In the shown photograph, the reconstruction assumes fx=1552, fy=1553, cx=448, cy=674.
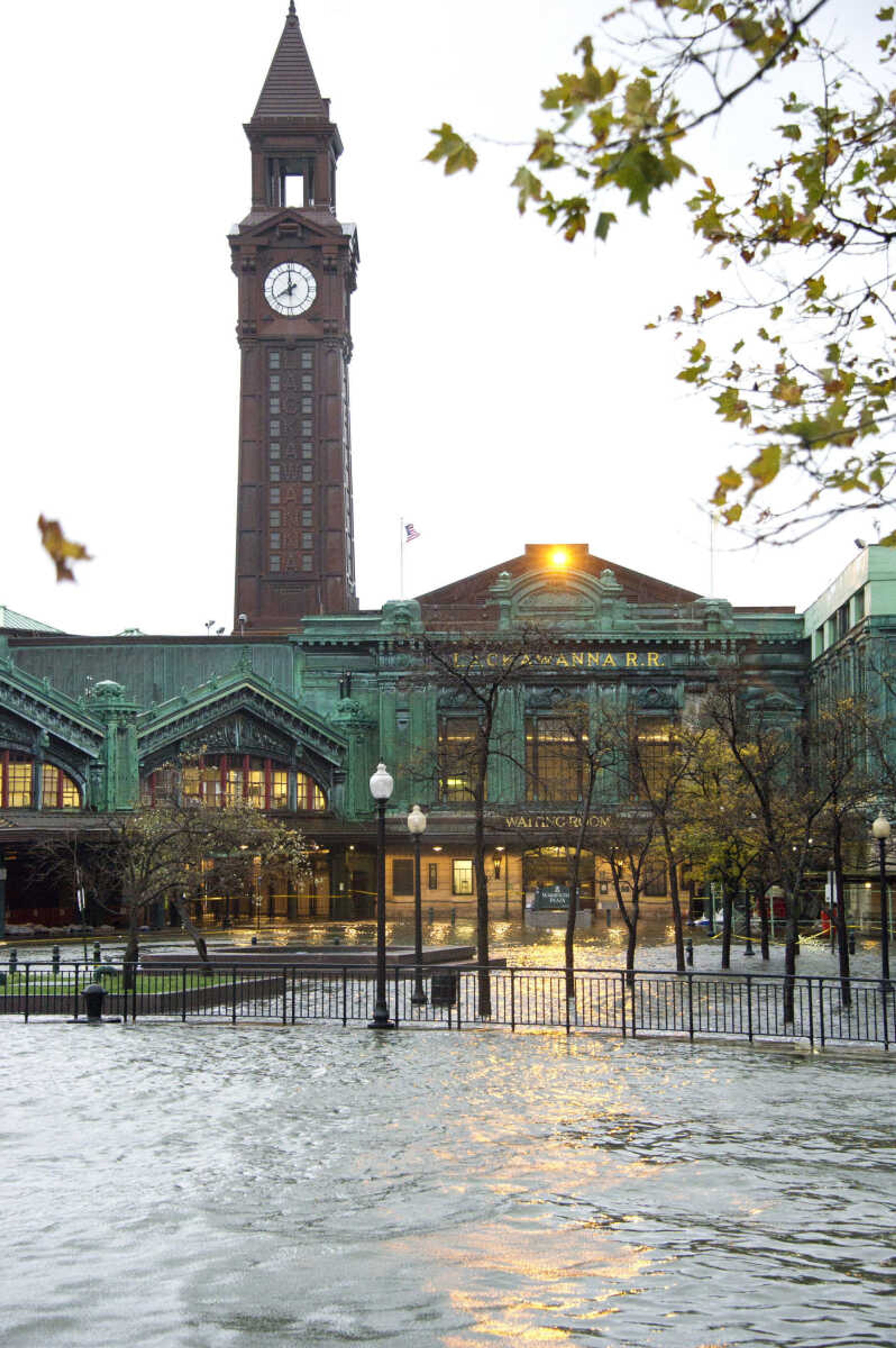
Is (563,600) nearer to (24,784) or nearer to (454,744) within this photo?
(454,744)

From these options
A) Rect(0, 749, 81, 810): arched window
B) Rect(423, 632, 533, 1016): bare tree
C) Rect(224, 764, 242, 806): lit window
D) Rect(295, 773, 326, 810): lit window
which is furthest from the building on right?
Rect(0, 749, 81, 810): arched window

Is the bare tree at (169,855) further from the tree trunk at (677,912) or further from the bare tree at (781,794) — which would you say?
the bare tree at (781,794)

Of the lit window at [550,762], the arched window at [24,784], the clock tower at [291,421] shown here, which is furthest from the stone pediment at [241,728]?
the clock tower at [291,421]

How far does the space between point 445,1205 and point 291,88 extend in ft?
362

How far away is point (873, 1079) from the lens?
2092 centimetres

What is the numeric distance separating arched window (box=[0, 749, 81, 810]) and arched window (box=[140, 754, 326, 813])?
4420mm

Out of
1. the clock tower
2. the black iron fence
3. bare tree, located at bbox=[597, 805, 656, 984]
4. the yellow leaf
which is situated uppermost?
the clock tower

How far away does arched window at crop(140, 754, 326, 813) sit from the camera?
7456 cm

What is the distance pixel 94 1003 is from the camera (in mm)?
27781

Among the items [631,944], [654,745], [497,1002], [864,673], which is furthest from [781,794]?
→ [654,745]

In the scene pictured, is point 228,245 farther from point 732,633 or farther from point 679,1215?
point 679,1215

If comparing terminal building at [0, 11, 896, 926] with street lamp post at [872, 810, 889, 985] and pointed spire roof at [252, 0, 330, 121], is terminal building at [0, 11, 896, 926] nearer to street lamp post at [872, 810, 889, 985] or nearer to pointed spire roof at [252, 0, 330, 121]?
pointed spire roof at [252, 0, 330, 121]

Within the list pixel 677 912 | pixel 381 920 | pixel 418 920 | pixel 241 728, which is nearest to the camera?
pixel 381 920

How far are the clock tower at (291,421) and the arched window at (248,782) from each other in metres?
20.4
